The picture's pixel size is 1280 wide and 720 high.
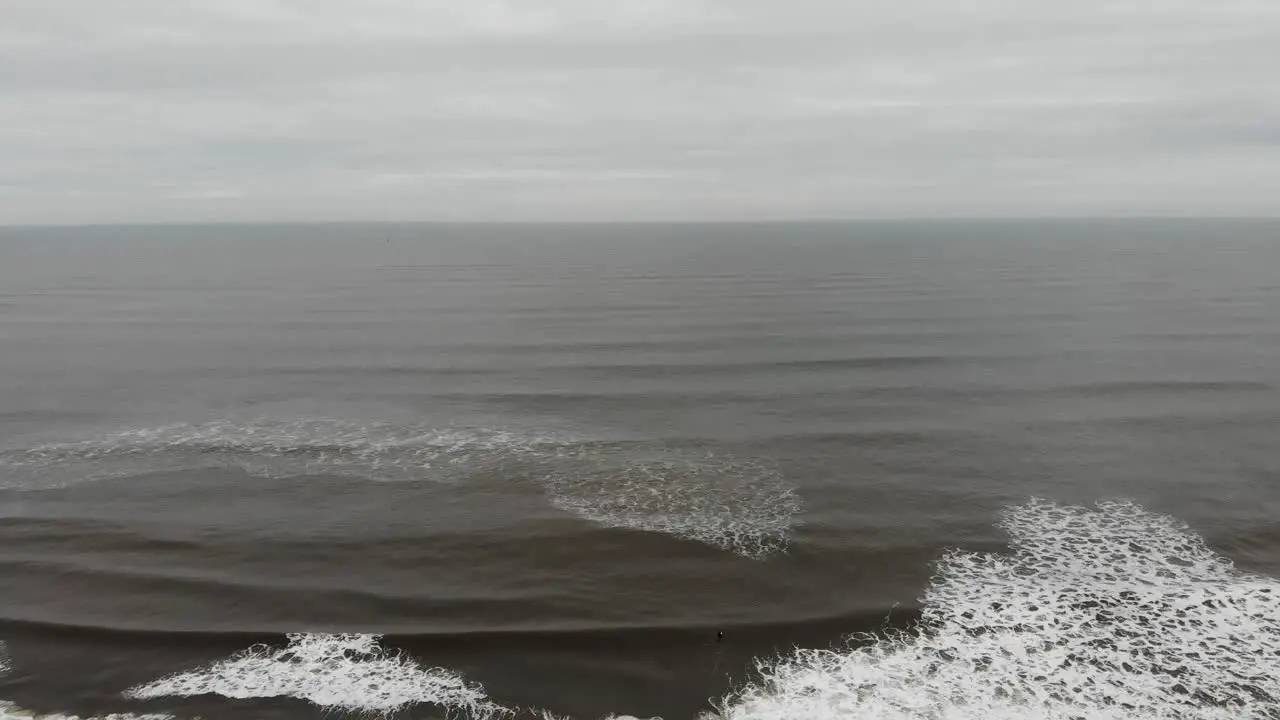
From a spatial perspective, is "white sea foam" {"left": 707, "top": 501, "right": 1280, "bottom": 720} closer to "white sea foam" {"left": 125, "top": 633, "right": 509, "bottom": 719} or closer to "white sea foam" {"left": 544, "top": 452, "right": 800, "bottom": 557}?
"white sea foam" {"left": 544, "top": 452, "right": 800, "bottom": 557}

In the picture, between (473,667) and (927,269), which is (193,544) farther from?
(927,269)

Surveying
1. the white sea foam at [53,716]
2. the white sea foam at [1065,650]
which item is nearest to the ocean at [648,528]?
the white sea foam at [1065,650]

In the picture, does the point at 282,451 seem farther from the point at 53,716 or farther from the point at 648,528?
the point at 648,528

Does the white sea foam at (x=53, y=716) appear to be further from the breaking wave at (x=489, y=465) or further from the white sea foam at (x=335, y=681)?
the breaking wave at (x=489, y=465)

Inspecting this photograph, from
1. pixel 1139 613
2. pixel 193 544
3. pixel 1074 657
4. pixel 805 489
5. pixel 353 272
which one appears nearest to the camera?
pixel 1074 657

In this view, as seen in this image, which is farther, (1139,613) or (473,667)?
(1139,613)

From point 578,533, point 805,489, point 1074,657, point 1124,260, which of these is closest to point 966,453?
point 805,489

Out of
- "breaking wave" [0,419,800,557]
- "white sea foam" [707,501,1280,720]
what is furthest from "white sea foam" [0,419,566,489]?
"white sea foam" [707,501,1280,720]
